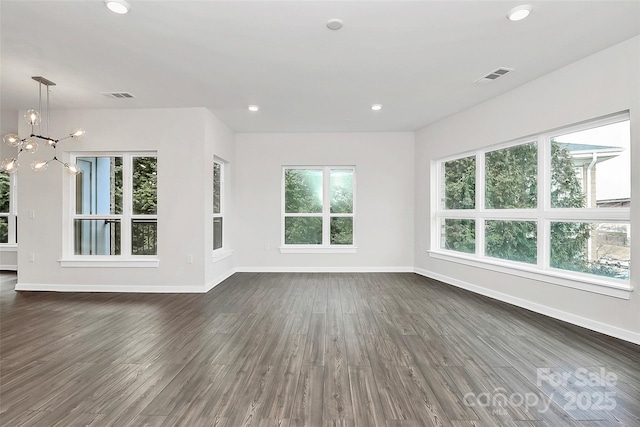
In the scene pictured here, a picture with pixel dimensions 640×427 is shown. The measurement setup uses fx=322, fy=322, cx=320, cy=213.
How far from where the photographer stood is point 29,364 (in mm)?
2531

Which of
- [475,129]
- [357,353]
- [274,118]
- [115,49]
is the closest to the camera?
[357,353]

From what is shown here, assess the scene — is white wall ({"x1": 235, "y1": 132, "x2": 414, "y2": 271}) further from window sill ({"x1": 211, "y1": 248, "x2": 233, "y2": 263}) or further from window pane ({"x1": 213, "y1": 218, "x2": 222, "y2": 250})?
window pane ({"x1": 213, "y1": 218, "x2": 222, "y2": 250})

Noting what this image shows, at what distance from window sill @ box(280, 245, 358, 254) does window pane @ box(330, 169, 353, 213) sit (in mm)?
745

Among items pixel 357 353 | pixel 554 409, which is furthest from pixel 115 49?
pixel 554 409

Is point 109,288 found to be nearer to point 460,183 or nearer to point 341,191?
point 341,191

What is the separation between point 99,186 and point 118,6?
3563 millimetres

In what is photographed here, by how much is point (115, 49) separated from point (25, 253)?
3.83 metres

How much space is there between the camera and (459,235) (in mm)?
5375

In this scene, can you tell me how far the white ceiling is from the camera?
2498mm

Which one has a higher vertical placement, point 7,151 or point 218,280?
point 7,151

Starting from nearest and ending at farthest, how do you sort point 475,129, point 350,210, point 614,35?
point 614,35 < point 475,129 < point 350,210

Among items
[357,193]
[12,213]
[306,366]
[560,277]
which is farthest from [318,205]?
[12,213]

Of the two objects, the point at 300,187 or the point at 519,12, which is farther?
the point at 300,187

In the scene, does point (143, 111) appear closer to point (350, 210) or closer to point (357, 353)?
point (350, 210)
